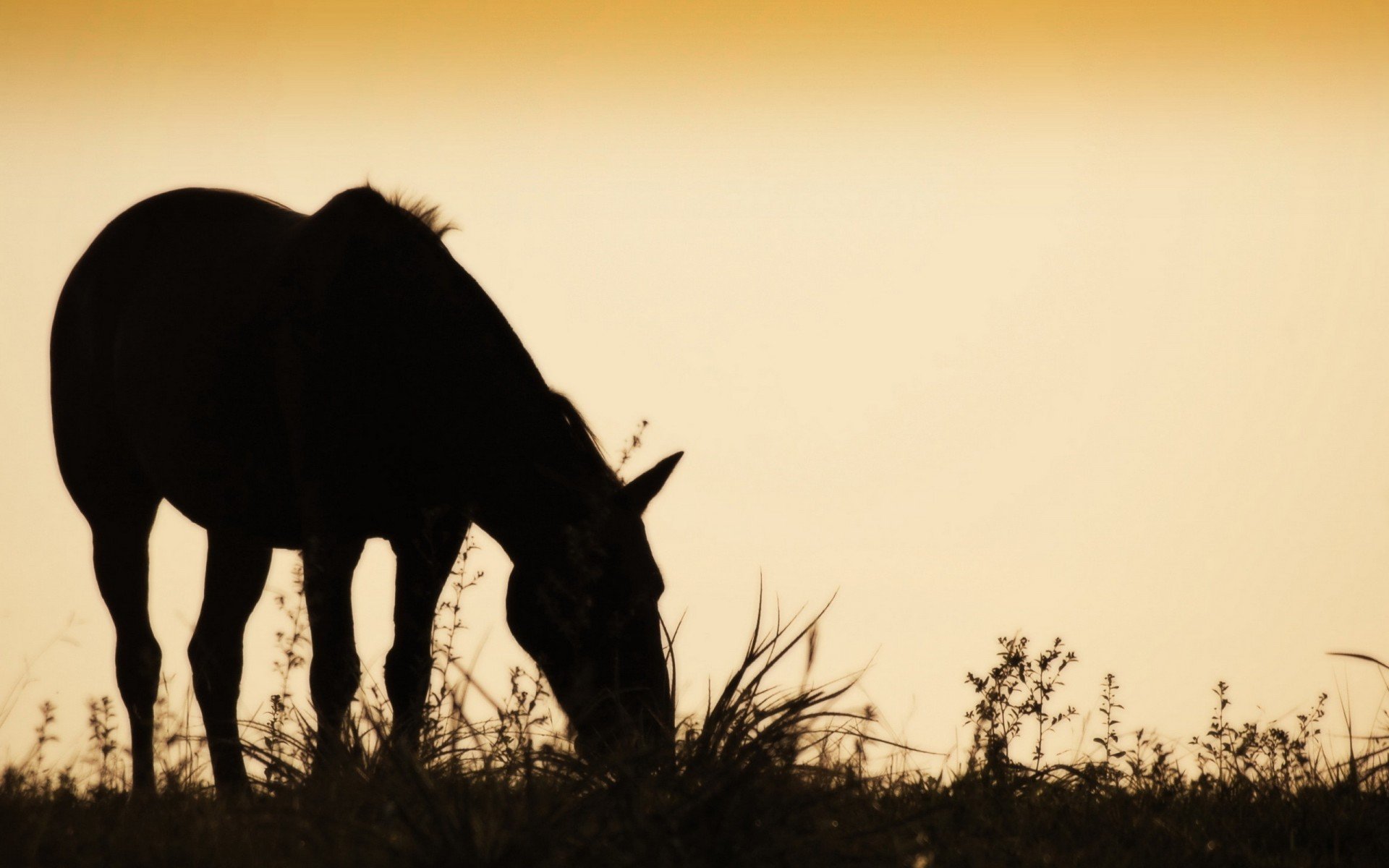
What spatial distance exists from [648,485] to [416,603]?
4.03ft

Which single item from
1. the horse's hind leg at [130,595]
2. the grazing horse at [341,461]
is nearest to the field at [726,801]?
the grazing horse at [341,461]

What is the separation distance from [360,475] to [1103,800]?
275 centimetres

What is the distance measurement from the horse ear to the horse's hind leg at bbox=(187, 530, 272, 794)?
197cm

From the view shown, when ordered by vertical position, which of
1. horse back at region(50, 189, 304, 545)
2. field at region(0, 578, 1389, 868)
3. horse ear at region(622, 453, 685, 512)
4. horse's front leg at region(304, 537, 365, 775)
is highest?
horse back at region(50, 189, 304, 545)

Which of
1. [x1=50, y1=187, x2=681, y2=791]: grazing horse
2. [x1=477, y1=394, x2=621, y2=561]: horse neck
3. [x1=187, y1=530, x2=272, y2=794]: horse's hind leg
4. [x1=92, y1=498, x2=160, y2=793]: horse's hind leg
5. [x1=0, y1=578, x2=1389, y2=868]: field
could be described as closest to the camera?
[x1=0, y1=578, x2=1389, y2=868]: field

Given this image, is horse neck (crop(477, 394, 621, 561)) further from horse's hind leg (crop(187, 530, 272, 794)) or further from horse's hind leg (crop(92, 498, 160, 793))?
horse's hind leg (crop(92, 498, 160, 793))

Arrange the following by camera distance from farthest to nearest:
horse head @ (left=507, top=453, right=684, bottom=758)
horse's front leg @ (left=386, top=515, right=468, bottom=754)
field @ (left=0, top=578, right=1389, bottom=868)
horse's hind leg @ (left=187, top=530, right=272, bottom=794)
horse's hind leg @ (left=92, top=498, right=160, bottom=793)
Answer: horse's hind leg @ (left=92, top=498, right=160, bottom=793) → horse's hind leg @ (left=187, top=530, right=272, bottom=794) → horse's front leg @ (left=386, top=515, right=468, bottom=754) → horse head @ (left=507, top=453, right=684, bottom=758) → field @ (left=0, top=578, right=1389, bottom=868)

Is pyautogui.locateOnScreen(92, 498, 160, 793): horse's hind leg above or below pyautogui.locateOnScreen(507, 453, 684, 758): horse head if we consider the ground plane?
above

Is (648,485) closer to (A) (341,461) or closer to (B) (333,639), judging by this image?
(A) (341,461)

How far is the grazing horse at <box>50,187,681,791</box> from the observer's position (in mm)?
4453

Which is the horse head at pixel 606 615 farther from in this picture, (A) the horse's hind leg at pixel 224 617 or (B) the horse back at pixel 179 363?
(A) the horse's hind leg at pixel 224 617

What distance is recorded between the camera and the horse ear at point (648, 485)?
454 centimetres

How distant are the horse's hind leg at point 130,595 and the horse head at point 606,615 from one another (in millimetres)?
2221

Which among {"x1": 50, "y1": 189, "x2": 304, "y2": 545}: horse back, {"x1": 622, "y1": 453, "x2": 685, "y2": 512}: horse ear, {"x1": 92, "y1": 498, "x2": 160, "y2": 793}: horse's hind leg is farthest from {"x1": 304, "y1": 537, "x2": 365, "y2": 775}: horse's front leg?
{"x1": 92, "y1": 498, "x2": 160, "y2": 793}: horse's hind leg
